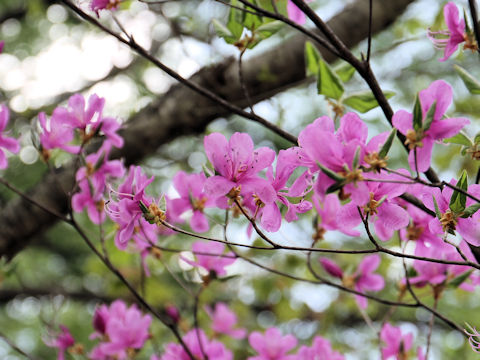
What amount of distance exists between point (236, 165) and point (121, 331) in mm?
597

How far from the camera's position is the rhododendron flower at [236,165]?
0.60 meters

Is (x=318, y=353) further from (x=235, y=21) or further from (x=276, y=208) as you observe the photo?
(x=235, y=21)

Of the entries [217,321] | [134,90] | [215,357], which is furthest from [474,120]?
[134,90]

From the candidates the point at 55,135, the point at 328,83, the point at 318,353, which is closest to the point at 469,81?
the point at 328,83

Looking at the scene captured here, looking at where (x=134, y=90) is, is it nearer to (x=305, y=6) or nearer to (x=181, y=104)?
(x=181, y=104)

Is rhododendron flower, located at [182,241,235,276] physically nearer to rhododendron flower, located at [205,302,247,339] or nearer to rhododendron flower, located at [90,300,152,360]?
rhododendron flower, located at [90,300,152,360]

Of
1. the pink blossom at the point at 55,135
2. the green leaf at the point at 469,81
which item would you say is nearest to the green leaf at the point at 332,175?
the green leaf at the point at 469,81

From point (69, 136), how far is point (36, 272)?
2.24 meters

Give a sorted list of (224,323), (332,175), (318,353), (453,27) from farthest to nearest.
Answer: (224,323)
(318,353)
(453,27)
(332,175)

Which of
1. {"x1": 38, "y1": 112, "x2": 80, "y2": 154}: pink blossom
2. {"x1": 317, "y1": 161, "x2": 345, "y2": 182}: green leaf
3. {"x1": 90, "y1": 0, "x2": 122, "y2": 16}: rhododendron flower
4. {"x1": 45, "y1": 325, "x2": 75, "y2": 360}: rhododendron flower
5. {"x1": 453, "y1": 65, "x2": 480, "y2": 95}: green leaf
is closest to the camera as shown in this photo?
{"x1": 317, "y1": 161, "x2": 345, "y2": 182}: green leaf

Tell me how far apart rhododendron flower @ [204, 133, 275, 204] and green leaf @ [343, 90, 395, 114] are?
25 centimetres

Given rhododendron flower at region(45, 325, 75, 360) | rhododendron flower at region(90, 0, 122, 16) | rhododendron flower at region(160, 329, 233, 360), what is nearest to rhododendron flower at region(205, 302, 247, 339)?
rhododendron flower at region(160, 329, 233, 360)

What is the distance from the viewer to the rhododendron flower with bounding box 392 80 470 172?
0.55 meters

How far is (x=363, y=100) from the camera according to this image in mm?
803
